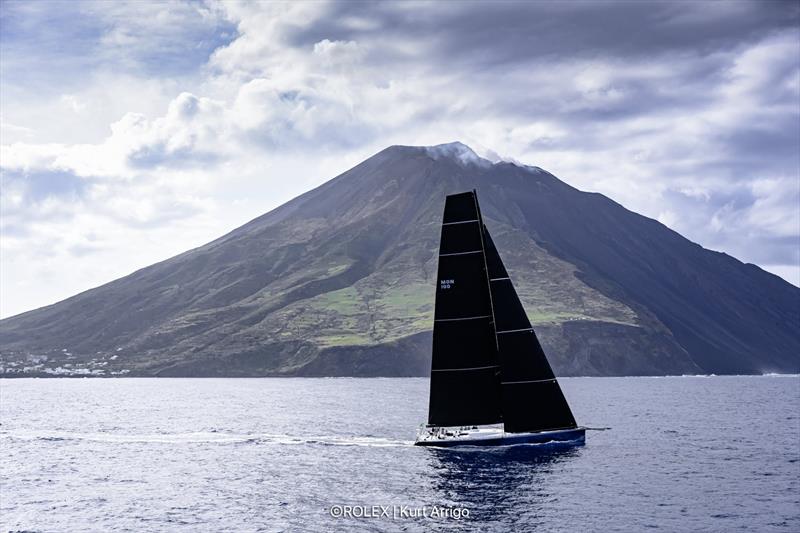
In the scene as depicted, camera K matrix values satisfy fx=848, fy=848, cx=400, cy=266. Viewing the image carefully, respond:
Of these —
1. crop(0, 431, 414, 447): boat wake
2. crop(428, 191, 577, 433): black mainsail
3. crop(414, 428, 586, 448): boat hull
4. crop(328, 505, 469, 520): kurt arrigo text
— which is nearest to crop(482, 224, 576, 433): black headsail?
crop(428, 191, 577, 433): black mainsail

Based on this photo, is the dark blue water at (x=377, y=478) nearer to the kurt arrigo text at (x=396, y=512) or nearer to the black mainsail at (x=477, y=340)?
the kurt arrigo text at (x=396, y=512)

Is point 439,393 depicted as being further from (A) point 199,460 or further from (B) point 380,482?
(A) point 199,460

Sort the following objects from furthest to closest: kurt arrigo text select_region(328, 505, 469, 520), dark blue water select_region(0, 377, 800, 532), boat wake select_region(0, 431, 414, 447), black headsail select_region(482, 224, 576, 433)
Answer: boat wake select_region(0, 431, 414, 447)
black headsail select_region(482, 224, 576, 433)
dark blue water select_region(0, 377, 800, 532)
kurt arrigo text select_region(328, 505, 469, 520)

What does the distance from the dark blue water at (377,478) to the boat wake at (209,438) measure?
0.99 ft

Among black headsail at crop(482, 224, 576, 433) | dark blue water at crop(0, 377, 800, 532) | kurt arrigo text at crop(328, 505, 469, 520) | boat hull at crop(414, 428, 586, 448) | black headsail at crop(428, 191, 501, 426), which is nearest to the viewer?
kurt arrigo text at crop(328, 505, 469, 520)

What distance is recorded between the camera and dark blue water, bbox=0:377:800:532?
54.3 meters

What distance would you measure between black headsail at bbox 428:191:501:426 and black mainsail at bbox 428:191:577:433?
0.08 metres

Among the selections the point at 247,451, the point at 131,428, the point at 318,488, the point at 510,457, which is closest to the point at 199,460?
the point at 247,451

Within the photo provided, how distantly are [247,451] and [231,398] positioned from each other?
109093 mm

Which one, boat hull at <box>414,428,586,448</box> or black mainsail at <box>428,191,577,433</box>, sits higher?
black mainsail at <box>428,191,577,433</box>

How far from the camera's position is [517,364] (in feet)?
234

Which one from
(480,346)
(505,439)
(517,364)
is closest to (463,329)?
(480,346)

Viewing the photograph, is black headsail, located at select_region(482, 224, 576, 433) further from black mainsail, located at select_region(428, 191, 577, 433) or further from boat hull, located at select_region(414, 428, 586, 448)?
boat hull, located at select_region(414, 428, 586, 448)

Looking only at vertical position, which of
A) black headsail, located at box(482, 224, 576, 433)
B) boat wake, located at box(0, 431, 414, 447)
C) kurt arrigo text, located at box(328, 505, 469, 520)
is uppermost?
black headsail, located at box(482, 224, 576, 433)
